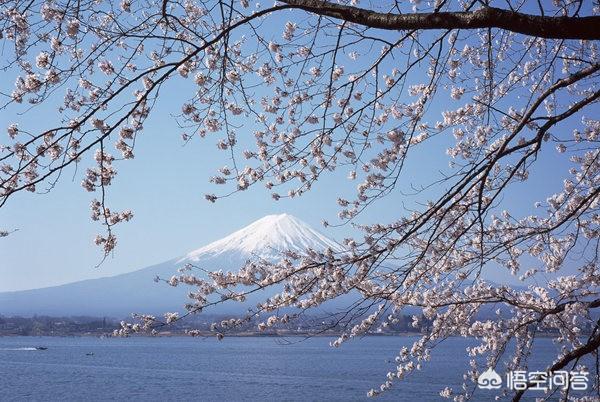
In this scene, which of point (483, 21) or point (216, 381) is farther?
point (216, 381)

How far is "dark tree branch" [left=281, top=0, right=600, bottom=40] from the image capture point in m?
1.88

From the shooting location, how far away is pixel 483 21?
6.19 feet

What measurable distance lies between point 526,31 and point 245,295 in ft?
5.74

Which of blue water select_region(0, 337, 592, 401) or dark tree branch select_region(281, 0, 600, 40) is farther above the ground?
dark tree branch select_region(281, 0, 600, 40)

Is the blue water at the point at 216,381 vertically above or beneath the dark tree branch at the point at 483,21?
beneath

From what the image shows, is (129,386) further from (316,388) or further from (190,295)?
(190,295)

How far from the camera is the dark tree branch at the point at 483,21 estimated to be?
6.17 ft

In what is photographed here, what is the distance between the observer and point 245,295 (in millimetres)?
3074

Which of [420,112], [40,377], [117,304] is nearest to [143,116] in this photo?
[420,112]

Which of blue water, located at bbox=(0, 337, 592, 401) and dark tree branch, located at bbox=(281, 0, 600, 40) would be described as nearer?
dark tree branch, located at bbox=(281, 0, 600, 40)

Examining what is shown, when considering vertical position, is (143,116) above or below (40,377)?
above

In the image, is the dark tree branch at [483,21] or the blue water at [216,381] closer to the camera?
the dark tree branch at [483,21]

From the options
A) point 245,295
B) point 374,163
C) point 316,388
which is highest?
point 374,163

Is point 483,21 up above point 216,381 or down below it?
above
